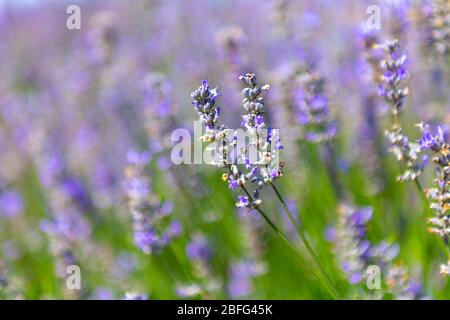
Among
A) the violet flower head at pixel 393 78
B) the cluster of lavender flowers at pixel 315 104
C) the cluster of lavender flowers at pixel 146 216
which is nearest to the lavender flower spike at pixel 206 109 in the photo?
the violet flower head at pixel 393 78

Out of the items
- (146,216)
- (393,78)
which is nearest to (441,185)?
(393,78)

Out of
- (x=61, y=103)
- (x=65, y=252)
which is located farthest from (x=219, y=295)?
(x=61, y=103)

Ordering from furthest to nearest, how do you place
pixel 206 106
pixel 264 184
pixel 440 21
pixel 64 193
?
pixel 64 193 → pixel 440 21 → pixel 264 184 → pixel 206 106

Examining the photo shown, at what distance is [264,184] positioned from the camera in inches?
114

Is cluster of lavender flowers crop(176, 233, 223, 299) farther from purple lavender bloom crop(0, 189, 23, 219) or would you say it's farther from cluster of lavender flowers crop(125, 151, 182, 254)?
purple lavender bloom crop(0, 189, 23, 219)

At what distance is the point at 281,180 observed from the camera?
576cm

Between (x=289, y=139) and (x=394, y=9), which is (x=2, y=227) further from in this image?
(x=394, y=9)

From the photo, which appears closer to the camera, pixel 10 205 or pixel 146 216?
pixel 146 216

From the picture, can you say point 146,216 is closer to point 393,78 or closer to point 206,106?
point 206,106

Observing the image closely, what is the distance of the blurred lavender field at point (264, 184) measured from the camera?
320 centimetres

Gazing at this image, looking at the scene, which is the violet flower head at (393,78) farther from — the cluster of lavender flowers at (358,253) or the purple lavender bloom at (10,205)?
the purple lavender bloom at (10,205)

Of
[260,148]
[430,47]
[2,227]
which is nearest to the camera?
[260,148]

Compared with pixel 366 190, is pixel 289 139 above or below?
above

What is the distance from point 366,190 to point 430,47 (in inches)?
58.0
